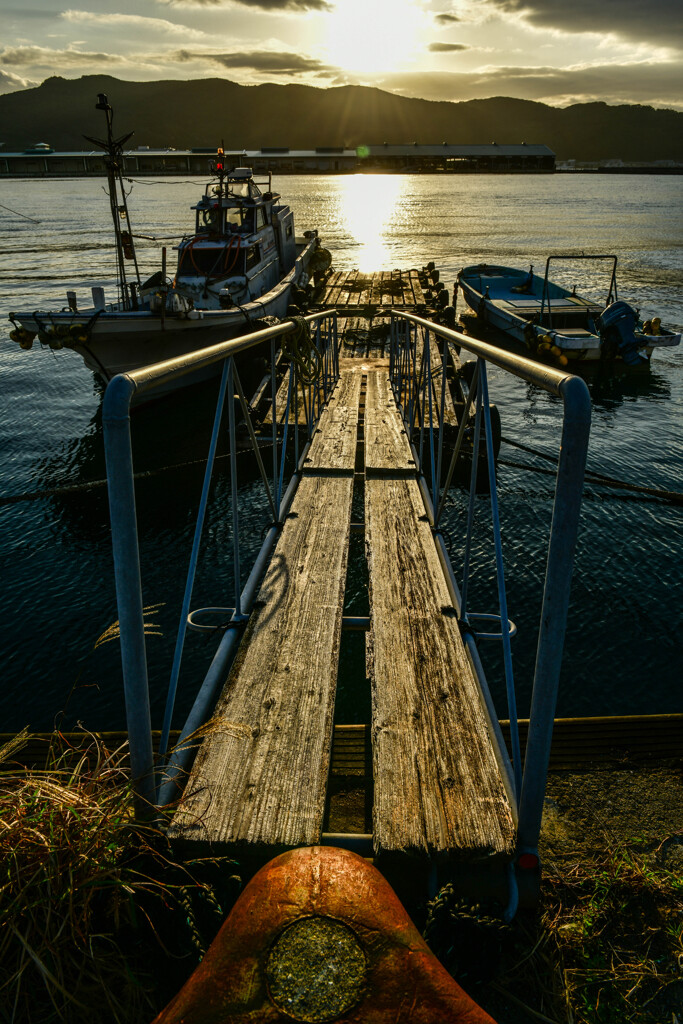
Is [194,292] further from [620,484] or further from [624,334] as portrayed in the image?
[620,484]

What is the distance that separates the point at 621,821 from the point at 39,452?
12.3 meters

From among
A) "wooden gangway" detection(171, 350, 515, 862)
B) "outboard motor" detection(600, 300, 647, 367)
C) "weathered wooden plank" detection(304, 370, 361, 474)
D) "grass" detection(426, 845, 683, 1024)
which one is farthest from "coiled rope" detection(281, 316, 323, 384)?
"outboard motor" detection(600, 300, 647, 367)

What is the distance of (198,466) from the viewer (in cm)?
1140

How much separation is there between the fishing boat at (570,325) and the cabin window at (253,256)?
789 centimetres

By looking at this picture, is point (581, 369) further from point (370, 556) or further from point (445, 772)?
point (445, 772)

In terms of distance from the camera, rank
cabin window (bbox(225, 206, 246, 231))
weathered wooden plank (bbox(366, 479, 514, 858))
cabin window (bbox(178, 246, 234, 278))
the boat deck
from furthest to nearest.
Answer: the boat deck → cabin window (bbox(225, 206, 246, 231)) → cabin window (bbox(178, 246, 234, 278)) → weathered wooden plank (bbox(366, 479, 514, 858))

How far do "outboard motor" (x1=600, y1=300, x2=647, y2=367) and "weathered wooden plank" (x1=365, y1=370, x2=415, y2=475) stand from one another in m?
9.68

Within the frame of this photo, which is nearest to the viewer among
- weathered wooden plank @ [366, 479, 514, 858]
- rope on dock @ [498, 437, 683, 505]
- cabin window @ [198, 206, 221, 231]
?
weathered wooden plank @ [366, 479, 514, 858]

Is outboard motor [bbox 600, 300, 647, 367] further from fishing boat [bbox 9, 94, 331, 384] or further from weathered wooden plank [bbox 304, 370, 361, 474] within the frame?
weathered wooden plank [bbox 304, 370, 361, 474]

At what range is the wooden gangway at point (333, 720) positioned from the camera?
2252 millimetres

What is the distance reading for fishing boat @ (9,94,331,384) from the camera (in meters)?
13.0

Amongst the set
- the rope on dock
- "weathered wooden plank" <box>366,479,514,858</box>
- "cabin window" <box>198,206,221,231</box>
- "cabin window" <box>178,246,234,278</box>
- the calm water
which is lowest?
the calm water

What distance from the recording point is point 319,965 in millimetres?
1528

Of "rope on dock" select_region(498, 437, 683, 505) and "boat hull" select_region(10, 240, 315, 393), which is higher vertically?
"boat hull" select_region(10, 240, 315, 393)
